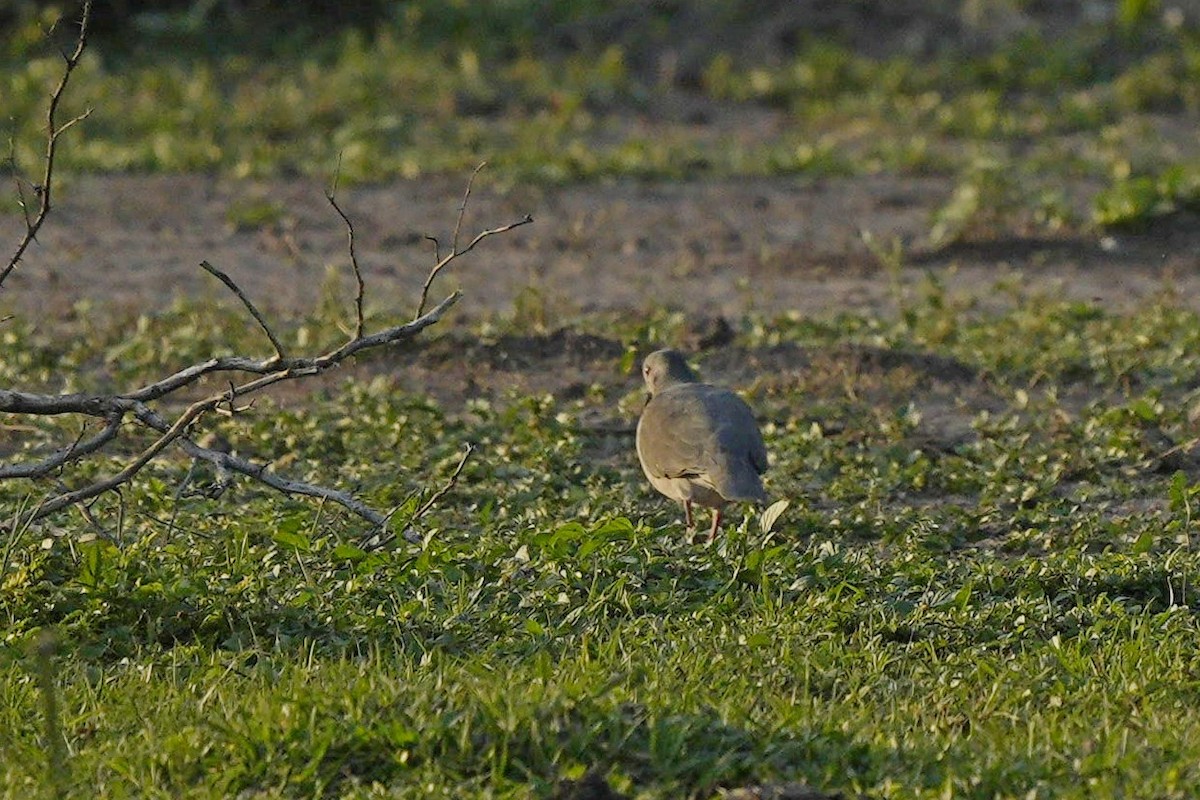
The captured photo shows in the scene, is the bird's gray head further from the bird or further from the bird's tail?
the bird's tail

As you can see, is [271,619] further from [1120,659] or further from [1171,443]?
[1171,443]

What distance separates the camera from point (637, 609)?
227 inches

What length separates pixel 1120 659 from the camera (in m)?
5.33

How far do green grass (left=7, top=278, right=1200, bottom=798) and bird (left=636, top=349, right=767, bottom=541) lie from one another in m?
0.19

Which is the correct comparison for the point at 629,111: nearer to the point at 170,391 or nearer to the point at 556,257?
the point at 556,257

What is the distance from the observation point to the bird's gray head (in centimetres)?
745

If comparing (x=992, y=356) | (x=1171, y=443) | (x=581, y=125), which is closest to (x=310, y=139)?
(x=581, y=125)

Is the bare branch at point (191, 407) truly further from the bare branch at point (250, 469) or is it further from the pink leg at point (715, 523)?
the pink leg at point (715, 523)

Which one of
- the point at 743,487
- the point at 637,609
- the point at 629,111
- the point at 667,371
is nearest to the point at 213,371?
the point at 637,609

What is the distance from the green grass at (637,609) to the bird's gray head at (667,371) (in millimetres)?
333

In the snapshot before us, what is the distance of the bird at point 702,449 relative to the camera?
6430mm

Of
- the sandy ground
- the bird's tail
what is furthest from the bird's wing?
the sandy ground

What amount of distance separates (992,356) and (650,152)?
434 centimetres

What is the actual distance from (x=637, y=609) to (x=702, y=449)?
0.94m
